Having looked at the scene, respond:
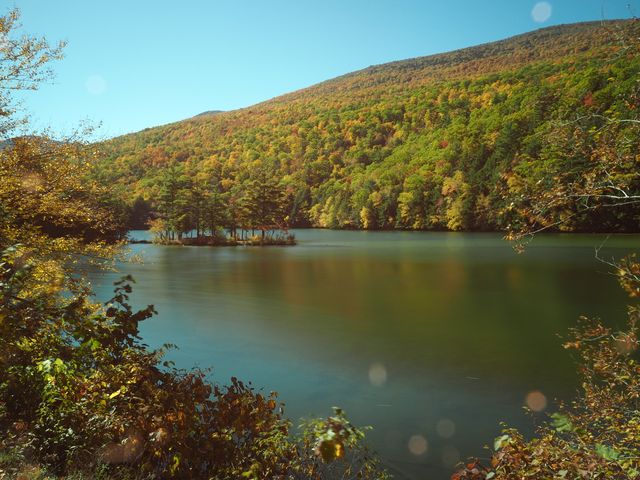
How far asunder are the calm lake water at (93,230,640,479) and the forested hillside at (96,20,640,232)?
32.9m

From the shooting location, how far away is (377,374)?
13.2 m

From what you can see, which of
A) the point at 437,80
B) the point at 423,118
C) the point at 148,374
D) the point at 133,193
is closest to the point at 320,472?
the point at 148,374

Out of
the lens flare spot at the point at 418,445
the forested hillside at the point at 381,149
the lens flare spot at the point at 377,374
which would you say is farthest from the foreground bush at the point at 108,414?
the forested hillside at the point at 381,149

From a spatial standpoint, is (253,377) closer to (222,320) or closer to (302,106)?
(222,320)

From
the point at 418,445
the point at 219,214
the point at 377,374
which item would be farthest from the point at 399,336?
the point at 219,214

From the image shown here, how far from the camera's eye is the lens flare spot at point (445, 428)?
9.29 m

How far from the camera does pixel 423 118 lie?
143875 mm

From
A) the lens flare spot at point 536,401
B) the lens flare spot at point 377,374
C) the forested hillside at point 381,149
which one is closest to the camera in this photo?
the lens flare spot at point 536,401

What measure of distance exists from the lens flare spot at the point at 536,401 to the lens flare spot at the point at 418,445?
2.86 meters

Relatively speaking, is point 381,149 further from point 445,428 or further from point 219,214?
point 445,428

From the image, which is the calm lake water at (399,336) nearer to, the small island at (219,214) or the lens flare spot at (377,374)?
the lens flare spot at (377,374)

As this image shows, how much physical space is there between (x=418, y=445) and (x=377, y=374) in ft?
14.3

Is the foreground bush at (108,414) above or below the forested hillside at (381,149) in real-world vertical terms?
below

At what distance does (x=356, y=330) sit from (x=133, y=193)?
322 feet
